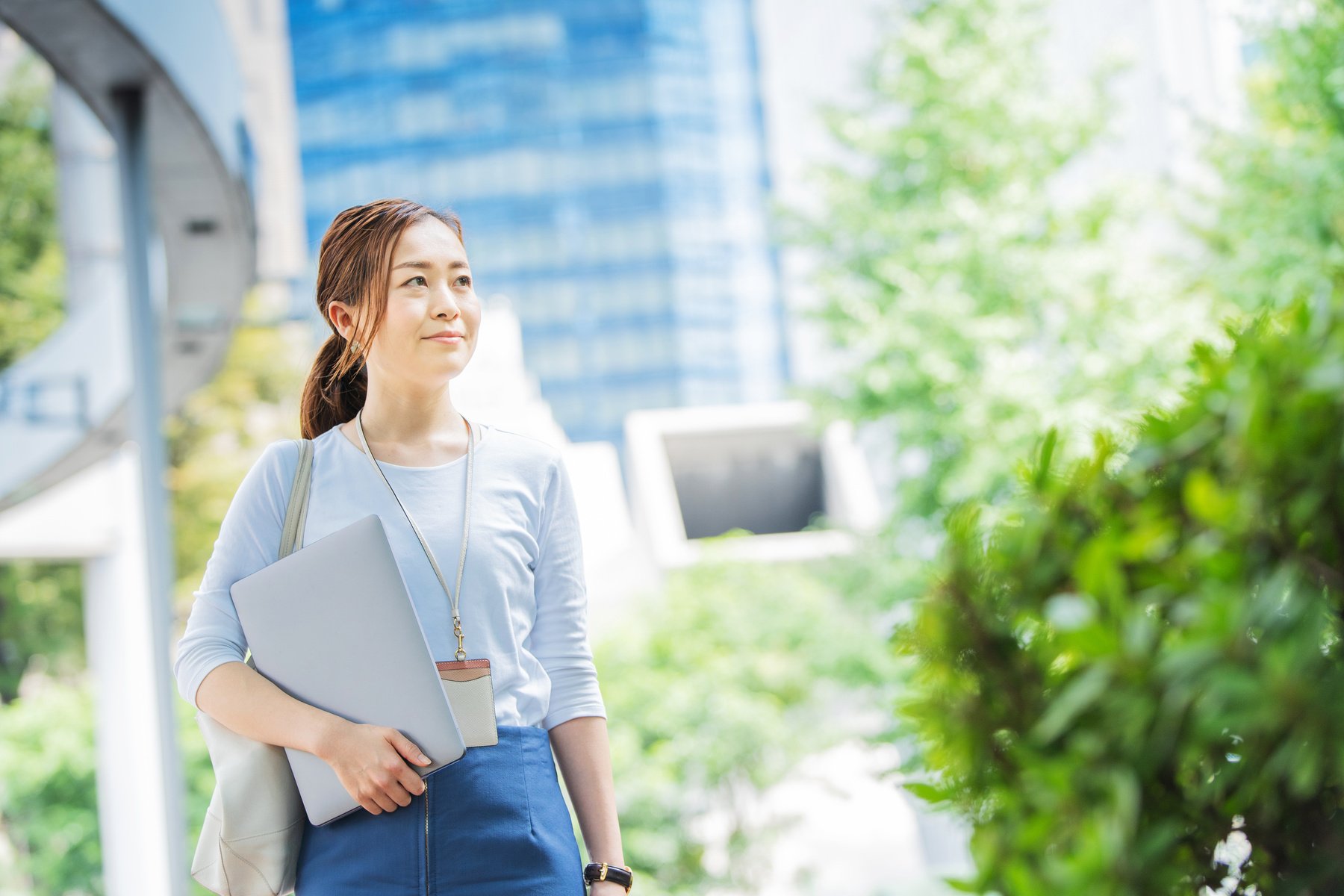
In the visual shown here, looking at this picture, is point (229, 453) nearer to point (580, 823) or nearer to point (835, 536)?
point (835, 536)

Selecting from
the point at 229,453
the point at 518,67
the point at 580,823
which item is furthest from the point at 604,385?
the point at 580,823

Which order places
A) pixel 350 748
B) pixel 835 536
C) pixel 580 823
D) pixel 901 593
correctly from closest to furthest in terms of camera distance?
pixel 350 748, pixel 580 823, pixel 901 593, pixel 835 536

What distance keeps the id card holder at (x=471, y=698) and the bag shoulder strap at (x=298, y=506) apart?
23cm

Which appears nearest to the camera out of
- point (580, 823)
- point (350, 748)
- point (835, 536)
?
point (350, 748)

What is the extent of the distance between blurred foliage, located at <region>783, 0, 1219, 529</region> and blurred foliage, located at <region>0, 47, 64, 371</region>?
1155 centimetres

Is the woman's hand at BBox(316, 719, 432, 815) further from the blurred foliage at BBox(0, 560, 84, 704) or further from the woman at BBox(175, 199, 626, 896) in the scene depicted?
the blurred foliage at BBox(0, 560, 84, 704)

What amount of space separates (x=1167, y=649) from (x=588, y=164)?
160ft

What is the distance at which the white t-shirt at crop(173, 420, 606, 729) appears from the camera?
136 centimetres

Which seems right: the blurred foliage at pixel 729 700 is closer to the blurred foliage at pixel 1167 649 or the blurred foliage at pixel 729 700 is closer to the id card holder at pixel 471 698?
the id card holder at pixel 471 698

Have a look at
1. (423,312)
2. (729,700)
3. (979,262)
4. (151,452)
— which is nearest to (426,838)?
(423,312)

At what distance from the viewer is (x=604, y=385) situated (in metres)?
47.4

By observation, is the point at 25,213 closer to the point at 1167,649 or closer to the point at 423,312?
the point at 423,312

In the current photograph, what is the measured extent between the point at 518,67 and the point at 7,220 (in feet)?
113

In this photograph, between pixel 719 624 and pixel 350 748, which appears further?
pixel 719 624
